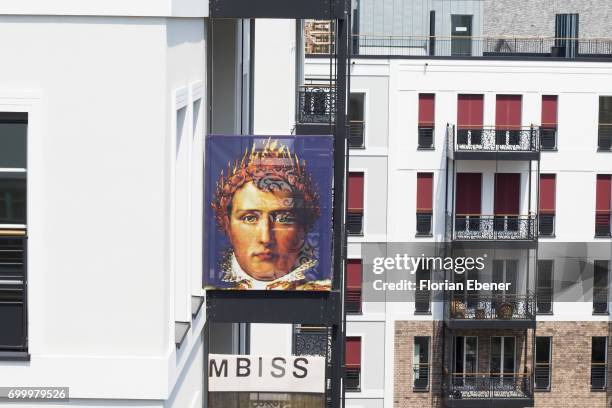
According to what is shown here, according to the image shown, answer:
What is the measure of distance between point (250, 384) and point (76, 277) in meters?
2.94

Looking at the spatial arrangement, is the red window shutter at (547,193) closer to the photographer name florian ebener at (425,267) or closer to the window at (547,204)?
the window at (547,204)

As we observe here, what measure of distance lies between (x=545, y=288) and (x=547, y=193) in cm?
279

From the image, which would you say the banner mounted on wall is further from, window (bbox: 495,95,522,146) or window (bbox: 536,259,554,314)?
window (bbox: 536,259,554,314)

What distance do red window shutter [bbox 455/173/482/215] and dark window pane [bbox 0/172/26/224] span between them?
106 feet

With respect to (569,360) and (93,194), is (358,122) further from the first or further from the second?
(93,194)

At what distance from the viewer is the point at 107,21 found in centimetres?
652

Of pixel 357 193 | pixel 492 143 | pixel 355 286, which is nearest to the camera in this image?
pixel 492 143

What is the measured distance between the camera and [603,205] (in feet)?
128

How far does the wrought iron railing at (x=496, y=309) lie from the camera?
123 ft

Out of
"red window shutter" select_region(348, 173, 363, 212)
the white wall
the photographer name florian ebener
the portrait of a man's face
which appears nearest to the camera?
the white wall

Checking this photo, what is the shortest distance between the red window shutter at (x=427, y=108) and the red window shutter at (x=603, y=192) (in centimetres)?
526

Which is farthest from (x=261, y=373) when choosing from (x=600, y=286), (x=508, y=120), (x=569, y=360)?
(x=569, y=360)

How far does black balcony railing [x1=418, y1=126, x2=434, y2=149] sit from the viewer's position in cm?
3850

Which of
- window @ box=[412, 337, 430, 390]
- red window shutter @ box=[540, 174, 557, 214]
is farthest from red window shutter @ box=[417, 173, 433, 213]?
window @ box=[412, 337, 430, 390]
